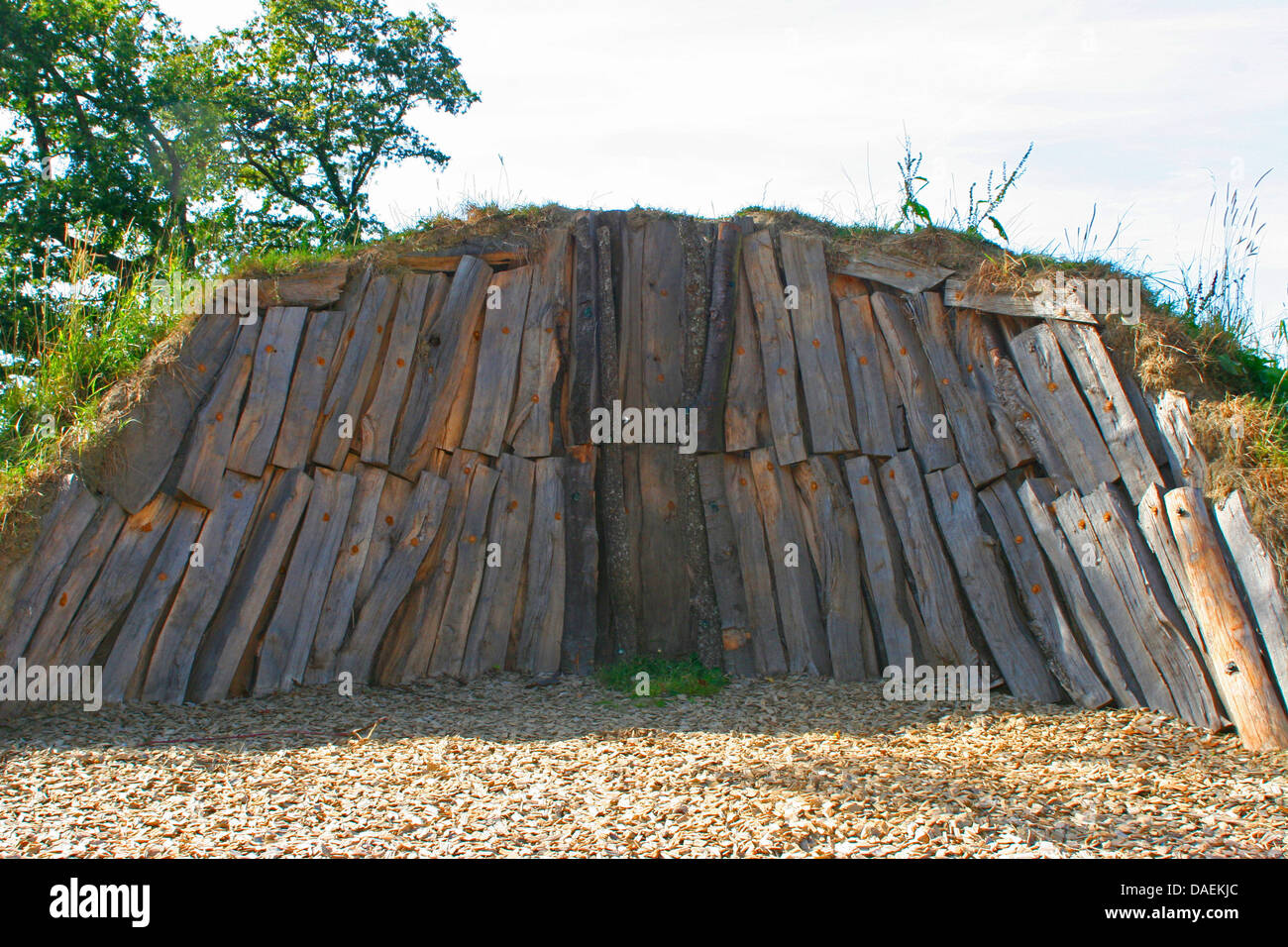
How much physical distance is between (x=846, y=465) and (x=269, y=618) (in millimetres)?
4050

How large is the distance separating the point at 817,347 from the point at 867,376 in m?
0.42

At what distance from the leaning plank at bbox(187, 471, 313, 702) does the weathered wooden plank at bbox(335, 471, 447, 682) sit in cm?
61

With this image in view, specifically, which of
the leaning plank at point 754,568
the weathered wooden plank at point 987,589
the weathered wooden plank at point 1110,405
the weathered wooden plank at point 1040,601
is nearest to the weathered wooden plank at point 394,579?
the leaning plank at point 754,568

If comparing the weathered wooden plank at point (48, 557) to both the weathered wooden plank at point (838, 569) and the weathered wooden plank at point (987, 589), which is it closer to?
the weathered wooden plank at point (838, 569)

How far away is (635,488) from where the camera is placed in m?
6.83

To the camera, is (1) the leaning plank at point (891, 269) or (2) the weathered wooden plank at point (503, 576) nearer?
(2) the weathered wooden plank at point (503, 576)

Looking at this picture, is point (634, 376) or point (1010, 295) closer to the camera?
point (1010, 295)

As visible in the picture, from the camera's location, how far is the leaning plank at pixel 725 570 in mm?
6391

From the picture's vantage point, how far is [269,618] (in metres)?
6.05

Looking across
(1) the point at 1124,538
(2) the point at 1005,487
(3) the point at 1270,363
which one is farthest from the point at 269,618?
(3) the point at 1270,363

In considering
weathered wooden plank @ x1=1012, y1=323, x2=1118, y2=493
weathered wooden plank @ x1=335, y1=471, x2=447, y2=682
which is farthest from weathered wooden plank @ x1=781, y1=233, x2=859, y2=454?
weathered wooden plank @ x1=335, y1=471, x2=447, y2=682

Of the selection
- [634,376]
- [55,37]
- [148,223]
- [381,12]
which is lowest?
[634,376]

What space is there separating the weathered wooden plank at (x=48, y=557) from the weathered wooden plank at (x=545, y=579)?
9.11 ft

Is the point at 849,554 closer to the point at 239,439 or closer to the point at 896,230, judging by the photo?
the point at 896,230
